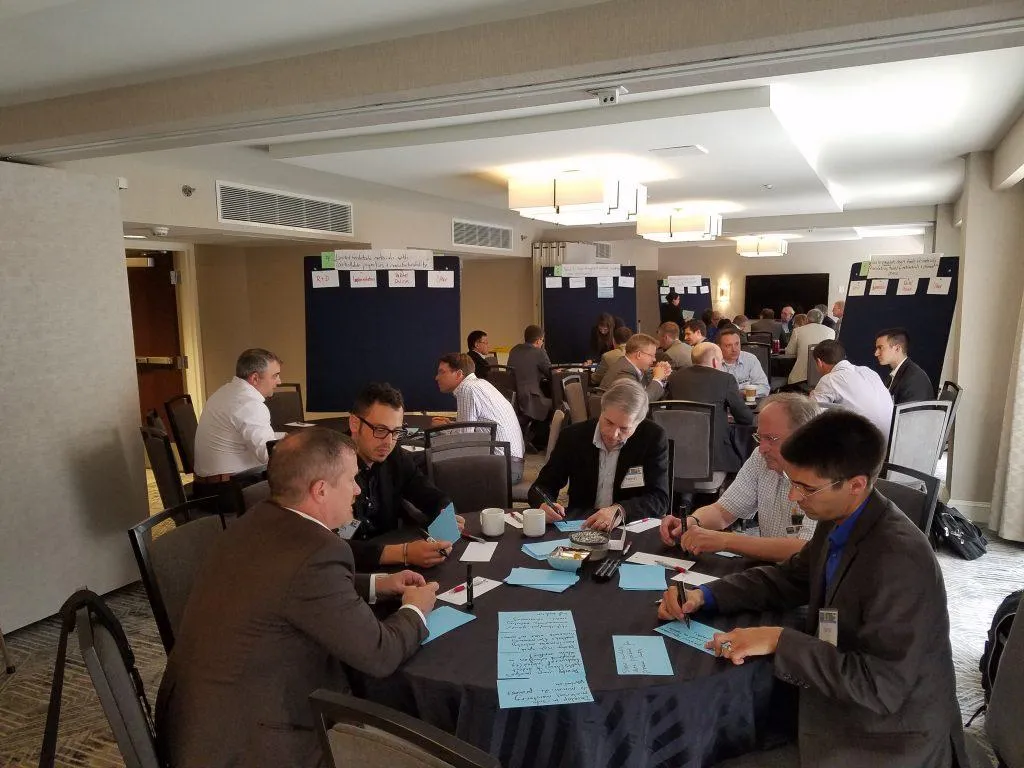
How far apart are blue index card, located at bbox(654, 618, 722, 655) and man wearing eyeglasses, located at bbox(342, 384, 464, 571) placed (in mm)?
936

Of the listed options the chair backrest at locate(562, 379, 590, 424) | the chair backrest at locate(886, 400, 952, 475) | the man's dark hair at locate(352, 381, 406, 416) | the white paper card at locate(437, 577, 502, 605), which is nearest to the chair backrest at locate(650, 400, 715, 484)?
the chair backrest at locate(886, 400, 952, 475)

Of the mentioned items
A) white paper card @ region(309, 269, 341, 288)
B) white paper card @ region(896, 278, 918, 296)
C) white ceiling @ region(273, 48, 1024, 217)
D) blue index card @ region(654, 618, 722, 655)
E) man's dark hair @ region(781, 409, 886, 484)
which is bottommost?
blue index card @ region(654, 618, 722, 655)

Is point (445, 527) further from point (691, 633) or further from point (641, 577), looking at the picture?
point (691, 633)

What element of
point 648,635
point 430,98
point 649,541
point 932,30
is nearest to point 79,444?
point 430,98

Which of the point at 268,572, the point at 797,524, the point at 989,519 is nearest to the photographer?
the point at 268,572

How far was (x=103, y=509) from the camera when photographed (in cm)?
383

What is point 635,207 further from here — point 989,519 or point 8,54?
point 8,54

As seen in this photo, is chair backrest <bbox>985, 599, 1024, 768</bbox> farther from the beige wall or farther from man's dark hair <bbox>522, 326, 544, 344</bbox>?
man's dark hair <bbox>522, 326, 544, 344</bbox>

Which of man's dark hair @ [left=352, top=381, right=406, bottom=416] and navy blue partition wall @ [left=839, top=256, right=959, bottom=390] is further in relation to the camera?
navy blue partition wall @ [left=839, top=256, right=959, bottom=390]

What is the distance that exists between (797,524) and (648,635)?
3.15ft

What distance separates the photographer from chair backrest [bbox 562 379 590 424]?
572 cm

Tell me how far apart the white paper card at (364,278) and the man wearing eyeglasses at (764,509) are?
392 centimetres

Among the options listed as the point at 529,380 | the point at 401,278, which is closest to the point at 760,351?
the point at 529,380

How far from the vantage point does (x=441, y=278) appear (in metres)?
5.88
